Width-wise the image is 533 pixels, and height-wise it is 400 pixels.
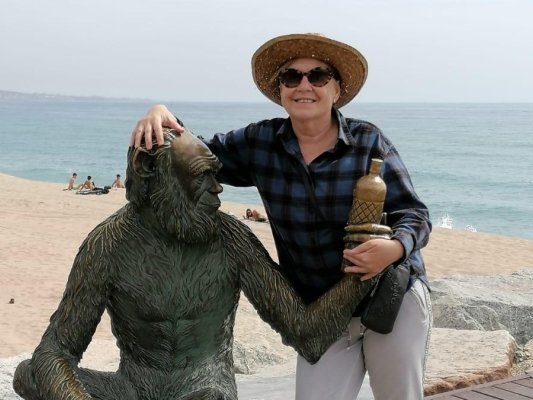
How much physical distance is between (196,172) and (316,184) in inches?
21.2

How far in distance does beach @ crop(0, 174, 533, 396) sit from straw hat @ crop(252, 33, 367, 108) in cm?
334

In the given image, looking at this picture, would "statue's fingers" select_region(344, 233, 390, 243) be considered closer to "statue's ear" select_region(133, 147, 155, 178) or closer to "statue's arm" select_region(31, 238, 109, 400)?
"statue's ear" select_region(133, 147, 155, 178)

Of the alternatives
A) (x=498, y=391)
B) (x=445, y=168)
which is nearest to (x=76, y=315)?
(x=498, y=391)

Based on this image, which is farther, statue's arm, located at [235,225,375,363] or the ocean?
the ocean

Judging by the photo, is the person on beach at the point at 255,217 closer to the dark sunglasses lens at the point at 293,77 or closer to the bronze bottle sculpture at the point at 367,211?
the dark sunglasses lens at the point at 293,77

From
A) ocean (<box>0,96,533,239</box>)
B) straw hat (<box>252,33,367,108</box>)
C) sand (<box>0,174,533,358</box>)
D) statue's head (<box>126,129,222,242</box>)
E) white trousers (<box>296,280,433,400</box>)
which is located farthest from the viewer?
ocean (<box>0,96,533,239</box>)

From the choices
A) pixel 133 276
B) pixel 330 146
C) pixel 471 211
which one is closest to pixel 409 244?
pixel 330 146

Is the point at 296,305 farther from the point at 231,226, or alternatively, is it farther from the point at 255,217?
the point at 255,217

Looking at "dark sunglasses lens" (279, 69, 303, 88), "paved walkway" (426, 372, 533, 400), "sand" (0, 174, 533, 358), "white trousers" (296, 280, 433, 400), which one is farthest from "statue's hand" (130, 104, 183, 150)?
"sand" (0, 174, 533, 358)

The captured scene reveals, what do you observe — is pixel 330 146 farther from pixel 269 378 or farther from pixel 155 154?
pixel 269 378

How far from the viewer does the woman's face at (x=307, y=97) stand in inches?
101

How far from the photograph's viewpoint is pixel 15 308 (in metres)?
9.52

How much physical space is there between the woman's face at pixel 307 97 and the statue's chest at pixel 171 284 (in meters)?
0.56

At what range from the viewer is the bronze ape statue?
2.27 m
